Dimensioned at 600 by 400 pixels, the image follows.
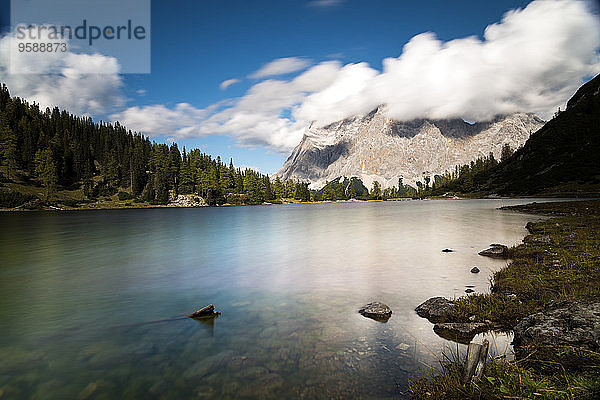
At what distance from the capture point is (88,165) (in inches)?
6491

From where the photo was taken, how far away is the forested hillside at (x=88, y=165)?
5438 inches

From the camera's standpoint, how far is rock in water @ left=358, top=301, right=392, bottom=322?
13.0 metres

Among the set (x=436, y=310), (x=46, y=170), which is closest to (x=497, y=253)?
(x=436, y=310)

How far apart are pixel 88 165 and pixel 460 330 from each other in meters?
198

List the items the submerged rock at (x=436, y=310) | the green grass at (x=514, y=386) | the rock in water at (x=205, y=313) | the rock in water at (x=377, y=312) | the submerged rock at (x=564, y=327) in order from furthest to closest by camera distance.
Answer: the rock in water at (x=205, y=313) < the rock in water at (x=377, y=312) < the submerged rock at (x=436, y=310) < the submerged rock at (x=564, y=327) < the green grass at (x=514, y=386)

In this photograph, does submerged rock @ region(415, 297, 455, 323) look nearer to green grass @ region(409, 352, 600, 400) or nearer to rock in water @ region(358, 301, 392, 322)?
rock in water @ region(358, 301, 392, 322)

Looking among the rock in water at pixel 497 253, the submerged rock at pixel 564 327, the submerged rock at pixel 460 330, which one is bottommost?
the submerged rock at pixel 460 330

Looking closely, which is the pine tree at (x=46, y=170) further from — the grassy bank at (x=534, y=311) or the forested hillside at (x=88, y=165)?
the grassy bank at (x=534, y=311)

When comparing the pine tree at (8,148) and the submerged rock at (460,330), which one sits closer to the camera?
the submerged rock at (460,330)

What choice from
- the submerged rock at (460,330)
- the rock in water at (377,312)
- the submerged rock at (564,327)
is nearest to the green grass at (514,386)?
the submerged rock at (564,327)

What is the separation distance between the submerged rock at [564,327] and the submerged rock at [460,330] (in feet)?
5.31

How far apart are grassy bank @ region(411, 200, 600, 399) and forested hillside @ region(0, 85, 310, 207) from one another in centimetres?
15952

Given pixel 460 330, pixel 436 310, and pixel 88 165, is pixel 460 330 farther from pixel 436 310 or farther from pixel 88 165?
pixel 88 165

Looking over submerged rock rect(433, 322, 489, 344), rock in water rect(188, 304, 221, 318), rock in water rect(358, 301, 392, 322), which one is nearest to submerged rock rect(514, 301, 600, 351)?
submerged rock rect(433, 322, 489, 344)
